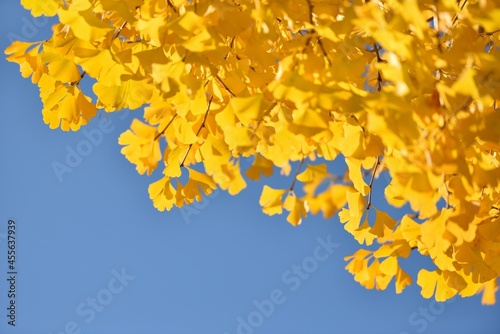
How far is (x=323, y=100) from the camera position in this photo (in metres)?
0.50

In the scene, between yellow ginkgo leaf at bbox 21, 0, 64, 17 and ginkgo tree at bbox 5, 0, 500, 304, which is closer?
ginkgo tree at bbox 5, 0, 500, 304

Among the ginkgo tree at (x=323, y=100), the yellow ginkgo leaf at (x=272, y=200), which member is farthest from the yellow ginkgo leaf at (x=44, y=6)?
the yellow ginkgo leaf at (x=272, y=200)

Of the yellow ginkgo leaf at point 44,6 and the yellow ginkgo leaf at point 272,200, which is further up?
the yellow ginkgo leaf at point 44,6

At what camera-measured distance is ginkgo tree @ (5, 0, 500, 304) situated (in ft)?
1.58

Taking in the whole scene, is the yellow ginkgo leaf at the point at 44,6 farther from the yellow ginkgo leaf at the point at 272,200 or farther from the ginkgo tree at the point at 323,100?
the yellow ginkgo leaf at the point at 272,200

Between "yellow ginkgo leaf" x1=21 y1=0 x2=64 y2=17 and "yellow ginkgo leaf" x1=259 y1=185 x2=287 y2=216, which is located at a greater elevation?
"yellow ginkgo leaf" x1=21 y1=0 x2=64 y2=17

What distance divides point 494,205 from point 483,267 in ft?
0.54

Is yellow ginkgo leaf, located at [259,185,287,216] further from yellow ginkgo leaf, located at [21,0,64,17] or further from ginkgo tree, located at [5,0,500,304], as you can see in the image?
yellow ginkgo leaf, located at [21,0,64,17]

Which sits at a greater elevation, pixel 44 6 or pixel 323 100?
pixel 44 6

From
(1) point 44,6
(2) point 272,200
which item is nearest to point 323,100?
(2) point 272,200

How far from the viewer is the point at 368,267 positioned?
0.93m

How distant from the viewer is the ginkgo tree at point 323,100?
0.48 m

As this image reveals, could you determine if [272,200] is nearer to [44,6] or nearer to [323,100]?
[323,100]

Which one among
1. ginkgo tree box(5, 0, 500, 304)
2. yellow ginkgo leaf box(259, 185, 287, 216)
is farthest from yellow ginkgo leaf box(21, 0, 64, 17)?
yellow ginkgo leaf box(259, 185, 287, 216)
